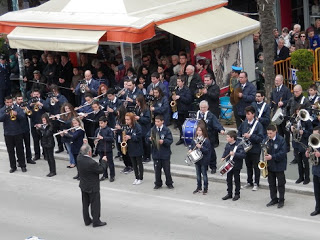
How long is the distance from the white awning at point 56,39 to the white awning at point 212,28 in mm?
1886

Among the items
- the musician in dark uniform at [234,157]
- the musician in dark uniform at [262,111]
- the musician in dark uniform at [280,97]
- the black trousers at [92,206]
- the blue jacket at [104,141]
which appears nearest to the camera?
the black trousers at [92,206]

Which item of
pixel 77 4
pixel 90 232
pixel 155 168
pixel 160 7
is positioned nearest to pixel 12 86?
pixel 77 4

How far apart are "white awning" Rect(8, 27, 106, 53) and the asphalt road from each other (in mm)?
4544

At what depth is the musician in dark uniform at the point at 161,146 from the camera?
714 inches

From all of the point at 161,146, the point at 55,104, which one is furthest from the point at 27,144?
the point at 161,146

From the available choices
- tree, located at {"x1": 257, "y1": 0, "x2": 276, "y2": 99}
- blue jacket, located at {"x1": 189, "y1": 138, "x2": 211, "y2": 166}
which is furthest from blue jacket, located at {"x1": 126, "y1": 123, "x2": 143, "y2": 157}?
tree, located at {"x1": 257, "y1": 0, "x2": 276, "y2": 99}

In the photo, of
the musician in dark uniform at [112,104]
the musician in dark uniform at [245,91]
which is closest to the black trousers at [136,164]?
the musician in dark uniform at [112,104]

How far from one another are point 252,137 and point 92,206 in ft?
11.8

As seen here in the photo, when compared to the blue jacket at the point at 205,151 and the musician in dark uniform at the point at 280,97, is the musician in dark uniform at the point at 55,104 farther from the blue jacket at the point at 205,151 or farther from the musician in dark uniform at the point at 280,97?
the musician in dark uniform at the point at 280,97

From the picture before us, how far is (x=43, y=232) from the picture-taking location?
16484 millimetres

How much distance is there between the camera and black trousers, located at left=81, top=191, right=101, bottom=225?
16406 millimetres

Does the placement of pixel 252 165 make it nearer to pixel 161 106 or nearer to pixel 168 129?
pixel 168 129

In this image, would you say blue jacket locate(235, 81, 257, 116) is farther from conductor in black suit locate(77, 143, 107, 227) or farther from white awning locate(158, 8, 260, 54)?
conductor in black suit locate(77, 143, 107, 227)

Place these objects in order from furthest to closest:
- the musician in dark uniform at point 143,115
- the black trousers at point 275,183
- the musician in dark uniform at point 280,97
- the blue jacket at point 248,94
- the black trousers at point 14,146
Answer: the black trousers at point 14,146 → the blue jacket at point 248,94 → the musician in dark uniform at point 143,115 → the musician in dark uniform at point 280,97 → the black trousers at point 275,183
